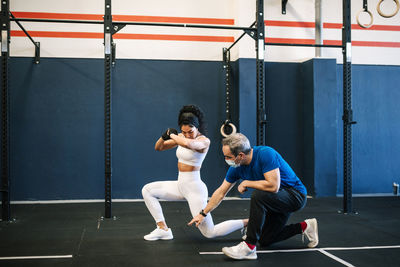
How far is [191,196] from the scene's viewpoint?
3592mm

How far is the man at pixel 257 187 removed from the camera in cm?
304

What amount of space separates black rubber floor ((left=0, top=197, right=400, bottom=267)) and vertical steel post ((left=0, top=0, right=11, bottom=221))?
27 cm

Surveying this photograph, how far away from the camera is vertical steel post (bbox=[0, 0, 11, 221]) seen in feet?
15.3

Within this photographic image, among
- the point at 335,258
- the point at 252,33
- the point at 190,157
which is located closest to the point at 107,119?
the point at 190,157

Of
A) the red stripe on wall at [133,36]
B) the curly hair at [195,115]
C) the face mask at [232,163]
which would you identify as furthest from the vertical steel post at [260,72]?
the face mask at [232,163]

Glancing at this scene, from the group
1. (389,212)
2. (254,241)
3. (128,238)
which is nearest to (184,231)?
(128,238)

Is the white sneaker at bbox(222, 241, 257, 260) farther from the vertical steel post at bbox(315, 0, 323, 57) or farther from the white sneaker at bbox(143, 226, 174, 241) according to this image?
the vertical steel post at bbox(315, 0, 323, 57)

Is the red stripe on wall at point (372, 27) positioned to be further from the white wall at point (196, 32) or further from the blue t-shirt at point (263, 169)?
the blue t-shirt at point (263, 169)

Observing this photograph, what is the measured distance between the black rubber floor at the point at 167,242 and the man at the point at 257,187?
220 millimetres

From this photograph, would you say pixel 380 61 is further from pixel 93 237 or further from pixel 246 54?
pixel 93 237

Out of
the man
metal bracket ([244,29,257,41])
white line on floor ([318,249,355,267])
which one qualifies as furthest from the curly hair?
metal bracket ([244,29,257,41])

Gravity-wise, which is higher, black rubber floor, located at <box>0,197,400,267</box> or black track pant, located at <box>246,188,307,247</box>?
black track pant, located at <box>246,188,307,247</box>

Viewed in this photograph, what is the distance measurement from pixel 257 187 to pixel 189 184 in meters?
0.75

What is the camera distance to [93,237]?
3.94 metres
